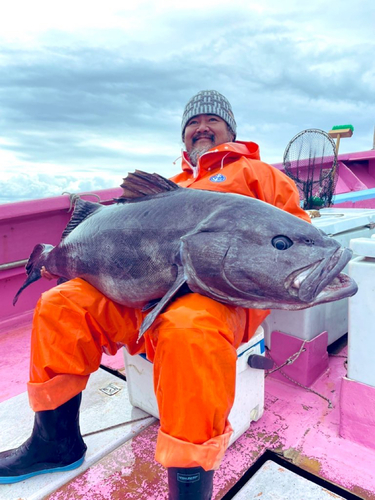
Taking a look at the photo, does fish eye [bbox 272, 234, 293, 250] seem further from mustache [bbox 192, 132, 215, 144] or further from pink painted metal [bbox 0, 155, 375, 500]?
mustache [bbox 192, 132, 215, 144]

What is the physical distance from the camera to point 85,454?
2008mm

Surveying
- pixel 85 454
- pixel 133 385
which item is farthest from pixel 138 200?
pixel 85 454

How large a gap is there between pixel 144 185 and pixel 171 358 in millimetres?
1008

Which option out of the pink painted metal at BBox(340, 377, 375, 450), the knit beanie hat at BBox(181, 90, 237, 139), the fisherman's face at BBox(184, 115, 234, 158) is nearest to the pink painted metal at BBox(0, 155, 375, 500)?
the pink painted metal at BBox(340, 377, 375, 450)

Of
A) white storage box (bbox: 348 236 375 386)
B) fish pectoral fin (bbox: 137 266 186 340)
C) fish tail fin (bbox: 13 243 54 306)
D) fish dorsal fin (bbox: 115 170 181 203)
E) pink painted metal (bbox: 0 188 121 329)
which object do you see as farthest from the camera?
pink painted metal (bbox: 0 188 121 329)

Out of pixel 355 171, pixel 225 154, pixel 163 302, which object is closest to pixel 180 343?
pixel 163 302

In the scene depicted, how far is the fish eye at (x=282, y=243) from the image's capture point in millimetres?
1586

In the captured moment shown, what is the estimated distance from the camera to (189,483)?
1.42 m

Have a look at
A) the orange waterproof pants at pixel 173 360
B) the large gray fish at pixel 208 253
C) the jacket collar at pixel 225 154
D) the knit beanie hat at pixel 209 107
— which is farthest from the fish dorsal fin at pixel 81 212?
the knit beanie hat at pixel 209 107

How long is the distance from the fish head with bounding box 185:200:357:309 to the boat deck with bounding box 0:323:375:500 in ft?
2.93

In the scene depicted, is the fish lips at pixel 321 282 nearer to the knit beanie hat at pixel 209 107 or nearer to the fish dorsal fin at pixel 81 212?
the fish dorsal fin at pixel 81 212

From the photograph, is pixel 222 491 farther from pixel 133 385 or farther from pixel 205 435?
pixel 133 385

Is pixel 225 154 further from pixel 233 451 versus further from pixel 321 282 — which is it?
pixel 233 451

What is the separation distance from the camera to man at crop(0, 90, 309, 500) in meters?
1.38
